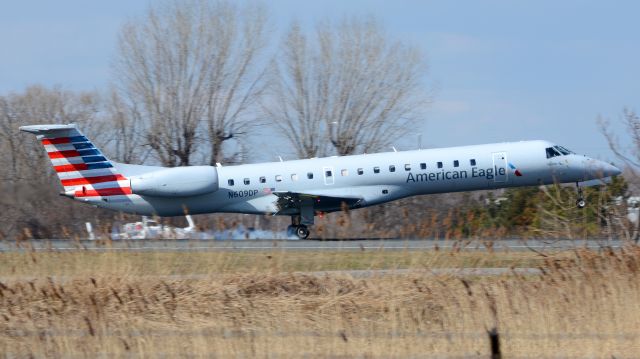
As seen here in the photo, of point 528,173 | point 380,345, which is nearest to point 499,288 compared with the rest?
point 380,345

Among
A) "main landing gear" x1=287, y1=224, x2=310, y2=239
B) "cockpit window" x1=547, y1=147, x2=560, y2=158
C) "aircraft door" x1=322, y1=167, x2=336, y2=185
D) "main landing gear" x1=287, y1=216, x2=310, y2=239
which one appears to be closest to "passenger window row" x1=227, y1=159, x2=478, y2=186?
"aircraft door" x1=322, y1=167, x2=336, y2=185

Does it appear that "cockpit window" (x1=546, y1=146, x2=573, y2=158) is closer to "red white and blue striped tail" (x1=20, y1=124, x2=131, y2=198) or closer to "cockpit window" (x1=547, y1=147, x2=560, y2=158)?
"cockpit window" (x1=547, y1=147, x2=560, y2=158)

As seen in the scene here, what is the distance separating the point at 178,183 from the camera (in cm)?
3209

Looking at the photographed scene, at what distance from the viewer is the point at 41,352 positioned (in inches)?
469

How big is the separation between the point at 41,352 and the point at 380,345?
4.09 metres

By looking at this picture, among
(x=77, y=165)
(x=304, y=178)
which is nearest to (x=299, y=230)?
(x=304, y=178)

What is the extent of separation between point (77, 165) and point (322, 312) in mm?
18657

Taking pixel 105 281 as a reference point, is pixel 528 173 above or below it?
above

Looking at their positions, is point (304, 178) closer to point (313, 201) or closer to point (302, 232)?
point (313, 201)

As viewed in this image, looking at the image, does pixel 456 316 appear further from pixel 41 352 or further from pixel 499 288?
pixel 41 352

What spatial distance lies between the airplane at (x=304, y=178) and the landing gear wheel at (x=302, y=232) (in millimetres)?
32

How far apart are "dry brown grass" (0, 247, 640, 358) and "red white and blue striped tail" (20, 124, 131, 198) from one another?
13.8 meters

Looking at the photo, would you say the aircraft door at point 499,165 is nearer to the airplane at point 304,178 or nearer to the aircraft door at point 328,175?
the airplane at point 304,178

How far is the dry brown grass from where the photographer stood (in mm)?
11711
